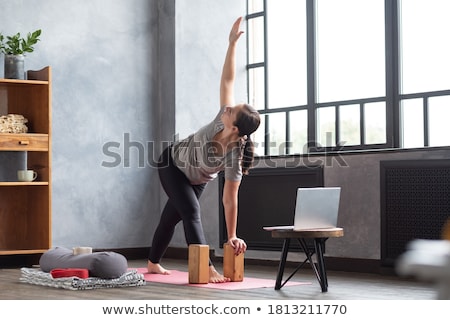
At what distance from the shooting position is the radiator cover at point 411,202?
15.4 ft

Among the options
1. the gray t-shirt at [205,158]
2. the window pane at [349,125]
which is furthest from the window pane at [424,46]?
the gray t-shirt at [205,158]

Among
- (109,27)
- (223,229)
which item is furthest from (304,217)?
(109,27)

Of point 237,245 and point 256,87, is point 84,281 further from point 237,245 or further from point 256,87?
point 256,87

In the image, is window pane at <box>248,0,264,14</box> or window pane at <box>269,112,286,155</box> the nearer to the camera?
window pane at <box>269,112,286,155</box>

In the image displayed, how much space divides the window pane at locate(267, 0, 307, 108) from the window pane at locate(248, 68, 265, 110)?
0.46 ft

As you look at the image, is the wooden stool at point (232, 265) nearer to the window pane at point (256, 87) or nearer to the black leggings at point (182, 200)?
the black leggings at point (182, 200)

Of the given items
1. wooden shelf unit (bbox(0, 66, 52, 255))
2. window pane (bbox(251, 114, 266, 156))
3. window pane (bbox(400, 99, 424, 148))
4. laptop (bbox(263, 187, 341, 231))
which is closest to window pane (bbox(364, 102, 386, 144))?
window pane (bbox(400, 99, 424, 148))

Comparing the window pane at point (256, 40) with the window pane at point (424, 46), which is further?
the window pane at point (256, 40)

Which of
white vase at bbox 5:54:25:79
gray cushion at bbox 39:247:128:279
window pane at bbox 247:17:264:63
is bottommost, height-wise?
gray cushion at bbox 39:247:128:279

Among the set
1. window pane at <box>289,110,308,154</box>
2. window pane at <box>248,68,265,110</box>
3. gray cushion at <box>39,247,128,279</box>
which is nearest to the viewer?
gray cushion at <box>39,247,128,279</box>

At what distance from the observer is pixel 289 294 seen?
3.96 m

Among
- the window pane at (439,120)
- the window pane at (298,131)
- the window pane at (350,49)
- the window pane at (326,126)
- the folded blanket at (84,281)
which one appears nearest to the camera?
the folded blanket at (84,281)

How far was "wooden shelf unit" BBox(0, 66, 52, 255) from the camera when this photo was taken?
5.73 meters

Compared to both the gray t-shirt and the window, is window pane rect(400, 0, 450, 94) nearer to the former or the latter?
the window
